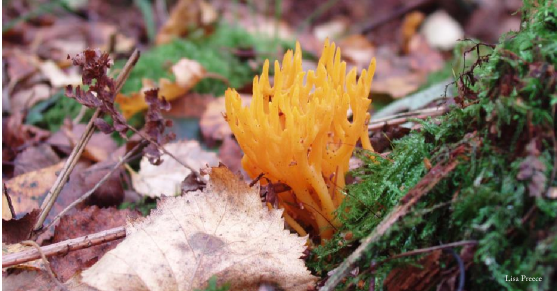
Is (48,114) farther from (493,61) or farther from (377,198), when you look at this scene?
(493,61)

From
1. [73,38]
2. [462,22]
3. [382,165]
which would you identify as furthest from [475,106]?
[462,22]

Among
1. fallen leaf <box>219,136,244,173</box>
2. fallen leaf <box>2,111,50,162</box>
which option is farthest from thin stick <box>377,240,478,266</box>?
fallen leaf <box>2,111,50,162</box>

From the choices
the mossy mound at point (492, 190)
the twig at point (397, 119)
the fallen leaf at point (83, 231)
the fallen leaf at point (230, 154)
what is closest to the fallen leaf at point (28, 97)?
the fallen leaf at point (230, 154)

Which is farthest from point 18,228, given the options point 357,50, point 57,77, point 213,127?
point 357,50

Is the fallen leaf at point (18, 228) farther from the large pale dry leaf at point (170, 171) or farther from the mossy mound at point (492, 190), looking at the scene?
the mossy mound at point (492, 190)

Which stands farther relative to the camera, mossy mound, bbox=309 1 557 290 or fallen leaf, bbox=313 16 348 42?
fallen leaf, bbox=313 16 348 42

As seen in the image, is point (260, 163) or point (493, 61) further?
point (260, 163)

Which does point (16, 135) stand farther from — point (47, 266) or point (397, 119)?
point (397, 119)

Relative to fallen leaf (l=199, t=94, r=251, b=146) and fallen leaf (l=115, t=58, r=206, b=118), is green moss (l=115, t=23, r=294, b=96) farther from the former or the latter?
fallen leaf (l=199, t=94, r=251, b=146)
